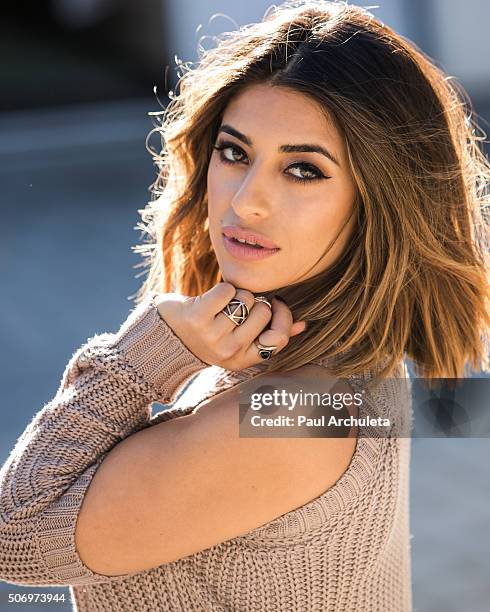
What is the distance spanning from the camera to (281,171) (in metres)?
1.93

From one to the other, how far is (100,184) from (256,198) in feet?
28.5

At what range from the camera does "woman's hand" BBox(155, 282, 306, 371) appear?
183 cm

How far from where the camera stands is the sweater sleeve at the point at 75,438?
68.2 inches

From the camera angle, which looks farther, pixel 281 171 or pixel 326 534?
pixel 281 171

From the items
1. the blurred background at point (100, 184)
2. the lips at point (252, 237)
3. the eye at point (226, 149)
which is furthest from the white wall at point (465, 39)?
the lips at point (252, 237)

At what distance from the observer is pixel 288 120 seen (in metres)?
1.90

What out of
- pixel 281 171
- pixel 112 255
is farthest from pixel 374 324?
pixel 112 255

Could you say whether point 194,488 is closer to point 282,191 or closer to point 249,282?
point 249,282

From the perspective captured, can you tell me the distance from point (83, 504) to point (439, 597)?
2.33 meters

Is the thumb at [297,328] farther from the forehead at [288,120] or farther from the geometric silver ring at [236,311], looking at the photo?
the forehead at [288,120]

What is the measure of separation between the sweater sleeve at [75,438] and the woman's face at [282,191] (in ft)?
0.81

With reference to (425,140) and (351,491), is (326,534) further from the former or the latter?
(425,140)

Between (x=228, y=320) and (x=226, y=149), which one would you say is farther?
(x=226, y=149)

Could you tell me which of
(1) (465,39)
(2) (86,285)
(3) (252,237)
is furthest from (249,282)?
(1) (465,39)
